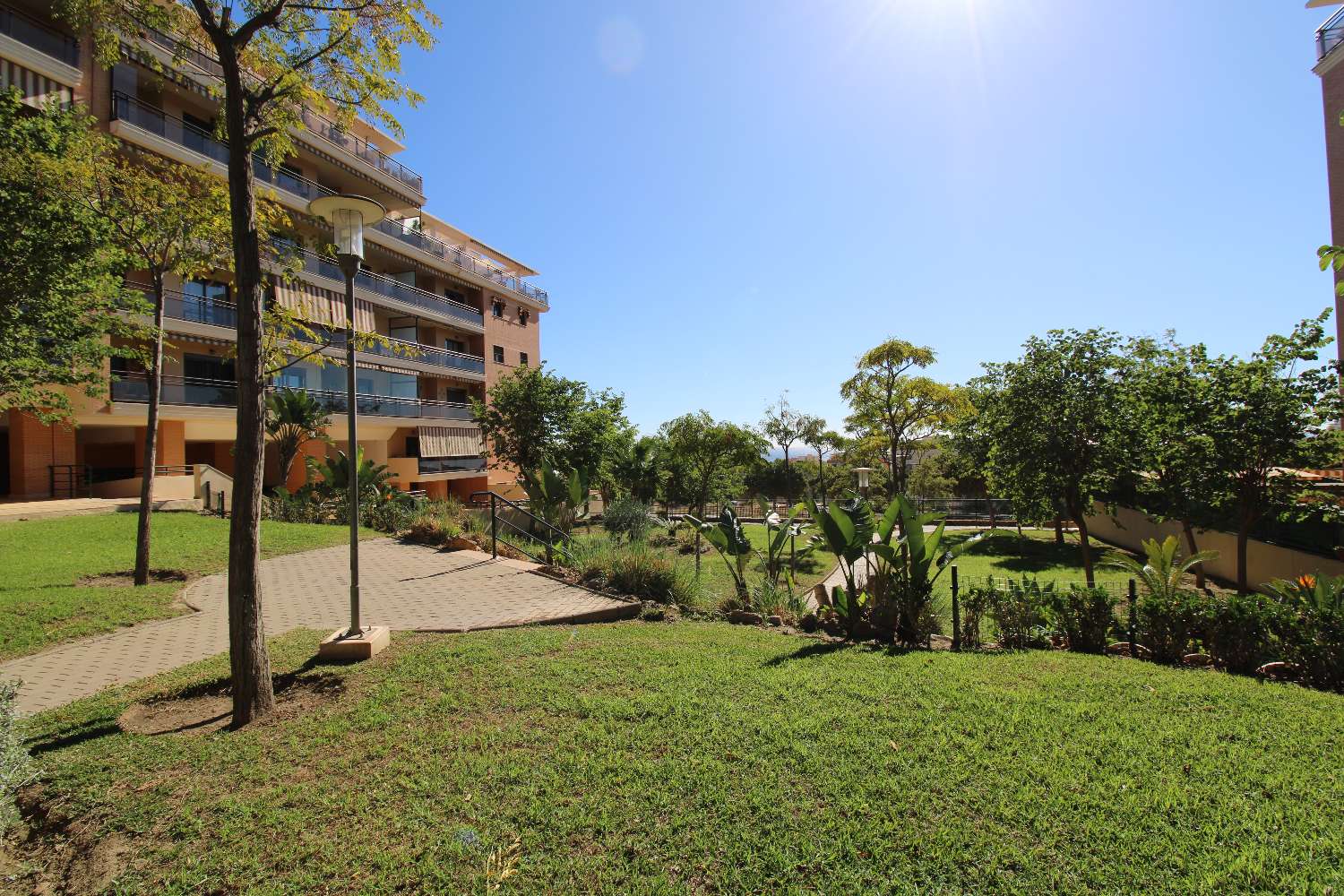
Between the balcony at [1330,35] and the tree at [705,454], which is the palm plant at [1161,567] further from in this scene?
the balcony at [1330,35]

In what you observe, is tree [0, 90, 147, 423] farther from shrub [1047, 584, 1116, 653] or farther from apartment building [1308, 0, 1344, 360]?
apartment building [1308, 0, 1344, 360]

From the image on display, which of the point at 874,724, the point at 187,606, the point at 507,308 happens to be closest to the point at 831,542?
the point at 874,724

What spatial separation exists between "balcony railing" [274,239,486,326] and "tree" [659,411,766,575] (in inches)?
542

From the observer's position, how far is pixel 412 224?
3080 cm

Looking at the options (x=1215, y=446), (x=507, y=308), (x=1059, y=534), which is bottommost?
(x=1059, y=534)

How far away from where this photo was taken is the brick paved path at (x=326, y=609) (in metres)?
5.72

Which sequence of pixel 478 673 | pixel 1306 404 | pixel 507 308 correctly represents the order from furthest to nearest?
1. pixel 507 308
2. pixel 1306 404
3. pixel 478 673

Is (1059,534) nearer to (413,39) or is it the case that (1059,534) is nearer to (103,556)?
(413,39)

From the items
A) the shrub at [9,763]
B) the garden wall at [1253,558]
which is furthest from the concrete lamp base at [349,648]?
the garden wall at [1253,558]

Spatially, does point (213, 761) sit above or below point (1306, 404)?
below

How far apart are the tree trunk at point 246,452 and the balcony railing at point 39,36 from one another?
16.6 meters

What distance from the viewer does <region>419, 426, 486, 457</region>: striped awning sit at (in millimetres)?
29203

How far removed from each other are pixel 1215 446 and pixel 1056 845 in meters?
11.0

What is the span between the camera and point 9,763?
3.21 metres
